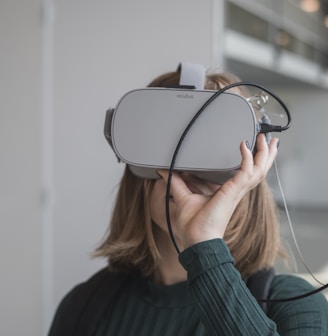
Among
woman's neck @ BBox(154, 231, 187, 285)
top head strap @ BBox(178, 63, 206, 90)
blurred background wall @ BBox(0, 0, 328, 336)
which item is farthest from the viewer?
blurred background wall @ BBox(0, 0, 328, 336)

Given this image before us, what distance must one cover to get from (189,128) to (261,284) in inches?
13.2

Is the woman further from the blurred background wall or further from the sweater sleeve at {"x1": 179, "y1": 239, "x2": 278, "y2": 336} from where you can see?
the blurred background wall

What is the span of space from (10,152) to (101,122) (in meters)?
0.36

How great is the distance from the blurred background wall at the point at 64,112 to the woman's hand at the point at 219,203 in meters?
0.77

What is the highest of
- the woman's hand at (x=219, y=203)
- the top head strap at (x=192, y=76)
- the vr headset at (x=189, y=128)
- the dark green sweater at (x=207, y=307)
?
the top head strap at (x=192, y=76)

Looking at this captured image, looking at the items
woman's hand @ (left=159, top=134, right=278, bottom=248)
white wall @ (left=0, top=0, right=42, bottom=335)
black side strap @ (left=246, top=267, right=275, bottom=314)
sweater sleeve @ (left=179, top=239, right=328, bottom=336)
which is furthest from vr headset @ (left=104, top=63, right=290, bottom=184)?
white wall @ (left=0, top=0, right=42, bottom=335)

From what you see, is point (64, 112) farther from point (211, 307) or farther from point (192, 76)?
point (211, 307)

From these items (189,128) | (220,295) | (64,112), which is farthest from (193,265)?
(64,112)

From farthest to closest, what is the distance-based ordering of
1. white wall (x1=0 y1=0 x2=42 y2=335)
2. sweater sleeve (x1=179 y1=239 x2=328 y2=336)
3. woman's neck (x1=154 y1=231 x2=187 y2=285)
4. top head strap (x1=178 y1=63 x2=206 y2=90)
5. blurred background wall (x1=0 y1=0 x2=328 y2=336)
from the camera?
white wall (x1=0 y1=0 x2=42 y2=335)
blurred background wall (x1=0 y1=0 x2=328 y2=336)
woman's neck (x1=154 y1=231 x2=187 y2=285)
top head strap (x1=178 y1=63 x2=206 y2=90)
sweater sleeve (x1=179 y1=239 x2=328 y2=336)

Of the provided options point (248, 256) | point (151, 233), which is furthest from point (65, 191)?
point (248, 256)

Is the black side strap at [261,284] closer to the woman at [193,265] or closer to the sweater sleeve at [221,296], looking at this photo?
the woman at [193,265]

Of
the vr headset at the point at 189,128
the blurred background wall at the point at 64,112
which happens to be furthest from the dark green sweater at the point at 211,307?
the blurred background wall at the point at 64,112

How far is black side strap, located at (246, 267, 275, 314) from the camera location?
0.80 metres

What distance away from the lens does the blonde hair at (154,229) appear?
0.88 m
